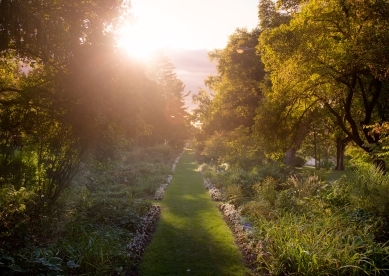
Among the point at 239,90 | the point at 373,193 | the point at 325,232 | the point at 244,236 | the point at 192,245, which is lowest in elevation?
the point at 192,245

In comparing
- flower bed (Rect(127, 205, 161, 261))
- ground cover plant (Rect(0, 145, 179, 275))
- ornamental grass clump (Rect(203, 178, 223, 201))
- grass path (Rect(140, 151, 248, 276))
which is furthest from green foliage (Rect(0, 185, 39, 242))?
ornamental grass clump (Rect(203, 178, 223, 201))

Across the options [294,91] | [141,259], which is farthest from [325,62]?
[141,259]

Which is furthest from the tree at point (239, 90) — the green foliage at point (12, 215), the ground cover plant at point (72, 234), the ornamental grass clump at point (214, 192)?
the green foliage at point (12, 215)

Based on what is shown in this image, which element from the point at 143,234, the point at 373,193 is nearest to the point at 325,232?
the point at 373,193

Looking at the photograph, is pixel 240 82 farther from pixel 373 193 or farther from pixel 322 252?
pixel 322 252

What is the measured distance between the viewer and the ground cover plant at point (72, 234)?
477cm

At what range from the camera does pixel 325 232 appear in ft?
19.4

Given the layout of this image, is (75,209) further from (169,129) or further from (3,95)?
(169,129)

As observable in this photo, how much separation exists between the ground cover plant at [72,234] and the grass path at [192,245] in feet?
1.25

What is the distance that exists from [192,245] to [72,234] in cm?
274

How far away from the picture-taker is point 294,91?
11266mm

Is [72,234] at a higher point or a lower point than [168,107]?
lower

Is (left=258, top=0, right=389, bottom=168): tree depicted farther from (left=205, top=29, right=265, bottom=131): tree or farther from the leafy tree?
the leafy tree

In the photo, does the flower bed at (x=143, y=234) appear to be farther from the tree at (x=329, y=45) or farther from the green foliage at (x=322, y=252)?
the tree at (x=329, y=45)
